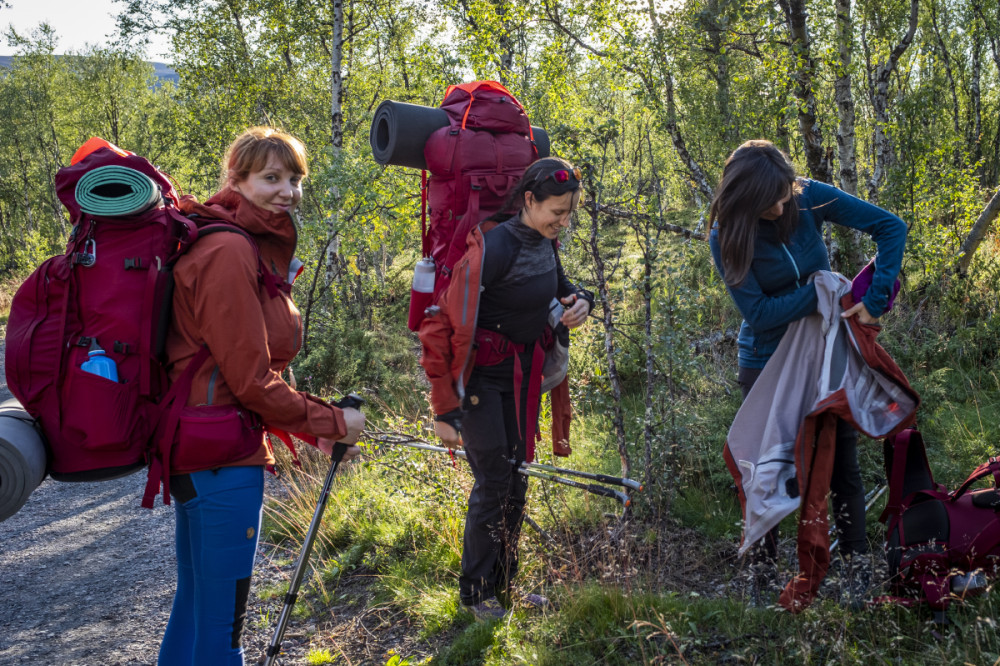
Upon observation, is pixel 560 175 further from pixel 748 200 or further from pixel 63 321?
pixel 63 321

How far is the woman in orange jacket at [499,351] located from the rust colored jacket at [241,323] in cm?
86

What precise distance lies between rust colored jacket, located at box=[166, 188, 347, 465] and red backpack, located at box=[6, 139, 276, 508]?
7cm

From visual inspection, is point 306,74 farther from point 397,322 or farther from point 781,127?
point 781,127

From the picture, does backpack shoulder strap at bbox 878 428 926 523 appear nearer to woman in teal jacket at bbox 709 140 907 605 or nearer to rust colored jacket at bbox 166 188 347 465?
woman in teal jacket at bbox 709 140 907 605

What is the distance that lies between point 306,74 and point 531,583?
1393 cm

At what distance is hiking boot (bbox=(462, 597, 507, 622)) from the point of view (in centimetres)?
342

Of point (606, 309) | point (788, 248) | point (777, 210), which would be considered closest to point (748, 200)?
point (777, 210)

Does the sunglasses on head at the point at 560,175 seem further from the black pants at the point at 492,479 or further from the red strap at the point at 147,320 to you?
the red strap at the point at 147,320

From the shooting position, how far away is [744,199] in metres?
3.07

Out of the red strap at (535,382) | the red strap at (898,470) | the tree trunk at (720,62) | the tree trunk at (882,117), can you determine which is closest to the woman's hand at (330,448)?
the red strap at (535,382)

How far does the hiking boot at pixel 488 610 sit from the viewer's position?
11.2ft

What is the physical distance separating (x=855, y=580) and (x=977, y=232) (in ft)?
15.9

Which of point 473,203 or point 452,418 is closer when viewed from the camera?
point 452,418

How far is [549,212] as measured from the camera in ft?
10.6
